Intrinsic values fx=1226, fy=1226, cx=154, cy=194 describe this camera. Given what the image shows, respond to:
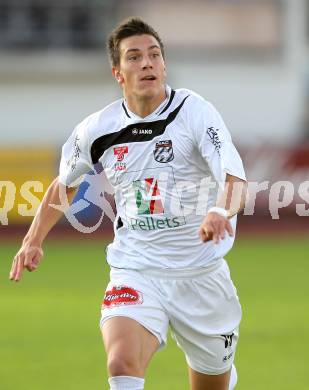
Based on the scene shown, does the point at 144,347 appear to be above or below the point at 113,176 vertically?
below

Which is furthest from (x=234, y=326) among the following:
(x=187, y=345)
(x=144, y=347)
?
(x=144, y=347)

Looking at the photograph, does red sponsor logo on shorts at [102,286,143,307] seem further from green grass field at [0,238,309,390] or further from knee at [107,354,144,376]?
green grass field at [0,238,309,390]

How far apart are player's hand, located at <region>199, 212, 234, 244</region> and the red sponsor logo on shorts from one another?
0.98 m

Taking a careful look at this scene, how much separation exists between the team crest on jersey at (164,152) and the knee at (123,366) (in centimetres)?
119

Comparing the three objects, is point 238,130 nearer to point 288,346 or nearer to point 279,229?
point 279,229

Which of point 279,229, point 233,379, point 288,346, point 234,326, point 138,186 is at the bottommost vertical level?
point 279,229

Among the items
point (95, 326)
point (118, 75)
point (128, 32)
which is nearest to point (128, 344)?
point (118, 75)

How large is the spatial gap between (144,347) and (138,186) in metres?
0.98

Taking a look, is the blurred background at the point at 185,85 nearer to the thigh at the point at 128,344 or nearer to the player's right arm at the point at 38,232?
the player's right arm at the point at 38,232

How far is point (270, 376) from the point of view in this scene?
990cm

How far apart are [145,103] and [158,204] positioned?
0.59 m

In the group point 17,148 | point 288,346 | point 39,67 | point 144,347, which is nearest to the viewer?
point 144,347

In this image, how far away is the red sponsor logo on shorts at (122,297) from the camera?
682 cm

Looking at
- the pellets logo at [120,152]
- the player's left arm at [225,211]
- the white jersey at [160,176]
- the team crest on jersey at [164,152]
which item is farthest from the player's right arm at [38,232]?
the player's left arm at [225,211]
